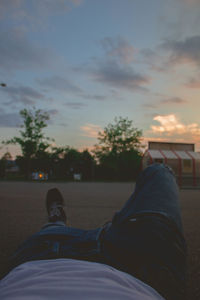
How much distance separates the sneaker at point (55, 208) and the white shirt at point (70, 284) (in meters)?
1.18

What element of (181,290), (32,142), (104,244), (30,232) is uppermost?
(32,142)

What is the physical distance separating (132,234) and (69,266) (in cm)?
34

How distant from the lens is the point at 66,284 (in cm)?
60

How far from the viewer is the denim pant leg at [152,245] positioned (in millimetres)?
815

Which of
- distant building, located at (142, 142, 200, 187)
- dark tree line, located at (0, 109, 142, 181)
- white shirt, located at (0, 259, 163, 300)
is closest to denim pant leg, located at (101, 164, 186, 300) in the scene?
white shirt, located at (0, 259, 163, 300)

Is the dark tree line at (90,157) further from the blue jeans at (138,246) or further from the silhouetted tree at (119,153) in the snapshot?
the blue jeans at (138,246)

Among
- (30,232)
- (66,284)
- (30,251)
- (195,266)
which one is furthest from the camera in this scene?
(30,232)

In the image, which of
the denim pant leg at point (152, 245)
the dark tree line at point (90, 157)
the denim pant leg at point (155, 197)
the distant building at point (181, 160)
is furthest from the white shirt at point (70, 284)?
the dark tree line at point (90, 157)

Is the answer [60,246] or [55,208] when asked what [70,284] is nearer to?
[60,246]

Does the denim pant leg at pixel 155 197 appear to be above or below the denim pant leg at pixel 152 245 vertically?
above

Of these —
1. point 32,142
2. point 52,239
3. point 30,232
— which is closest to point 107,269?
point 52,239

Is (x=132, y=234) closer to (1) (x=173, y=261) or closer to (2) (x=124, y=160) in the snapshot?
(1) (x=173, y=261)

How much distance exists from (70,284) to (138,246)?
389 millimetres

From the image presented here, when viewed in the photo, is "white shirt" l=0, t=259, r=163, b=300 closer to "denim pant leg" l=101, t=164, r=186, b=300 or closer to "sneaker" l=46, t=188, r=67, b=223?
"denim pant leg" l=101, t=164, r=186, b=300
